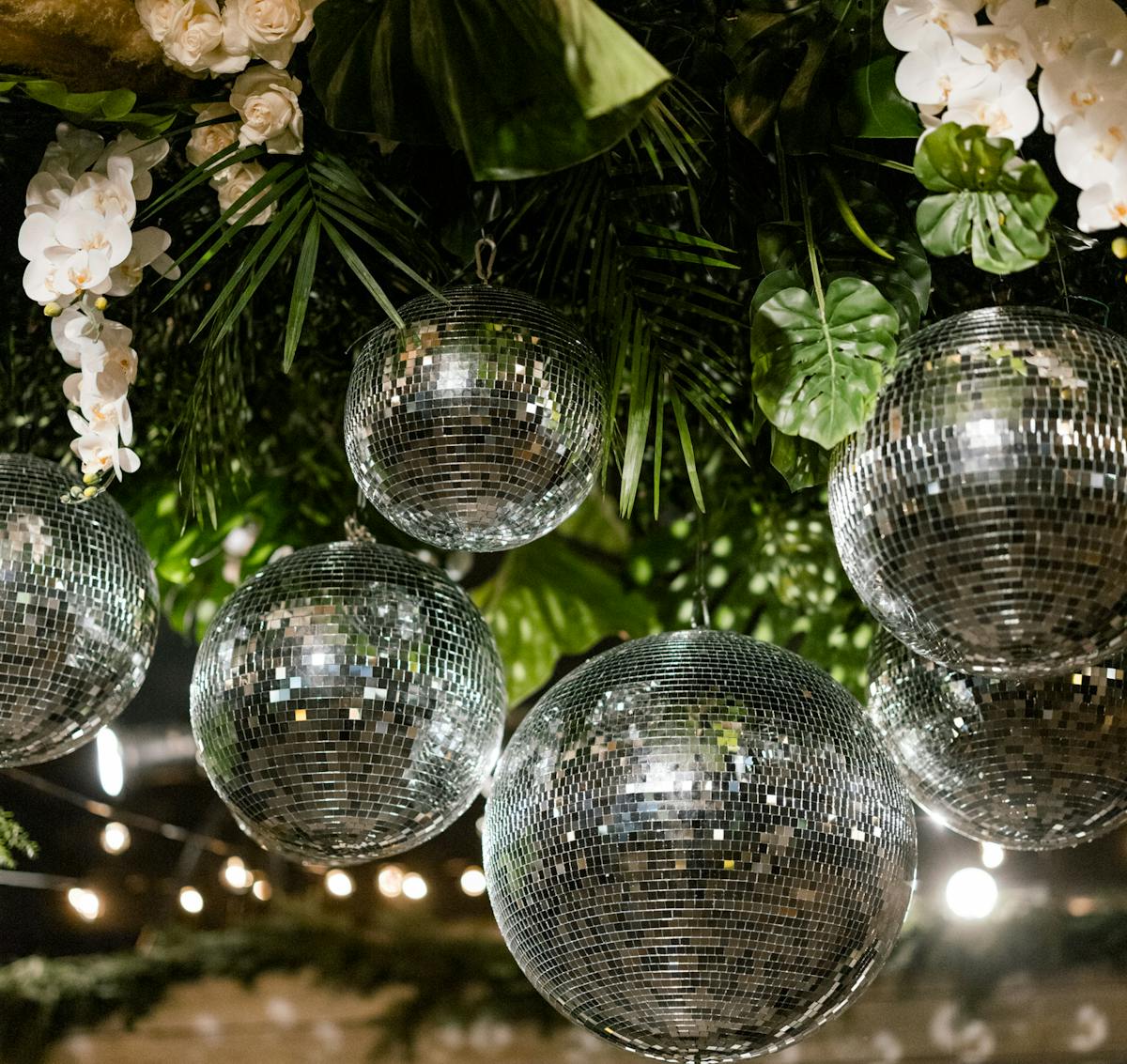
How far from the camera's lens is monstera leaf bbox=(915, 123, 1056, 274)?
30.9 inches

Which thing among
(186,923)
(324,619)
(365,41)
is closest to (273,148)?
(365,41)

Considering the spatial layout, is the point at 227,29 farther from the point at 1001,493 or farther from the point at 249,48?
the point at 1001,493

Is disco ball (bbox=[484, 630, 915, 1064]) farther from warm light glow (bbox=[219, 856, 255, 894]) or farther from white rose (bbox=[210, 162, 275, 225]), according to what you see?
warm light glow (bbox=[219, 856, 255, 894])

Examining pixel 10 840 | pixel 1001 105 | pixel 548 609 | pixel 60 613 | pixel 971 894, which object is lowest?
pixel 971 894

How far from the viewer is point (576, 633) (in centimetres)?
171

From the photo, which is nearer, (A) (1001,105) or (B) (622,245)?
(A) (1001,105)

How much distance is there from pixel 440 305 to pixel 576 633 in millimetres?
809

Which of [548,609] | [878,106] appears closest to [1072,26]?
[878,106]

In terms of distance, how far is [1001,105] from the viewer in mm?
811

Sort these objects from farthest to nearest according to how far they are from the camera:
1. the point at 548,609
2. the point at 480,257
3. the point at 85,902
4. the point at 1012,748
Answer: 1. the point at 85,902
2. the point at 548,609
3. the point at 480,257
4. the point at 1012,748

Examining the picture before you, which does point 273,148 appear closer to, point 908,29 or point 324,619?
point 324,619

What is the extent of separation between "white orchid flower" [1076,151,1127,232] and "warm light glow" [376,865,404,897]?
1.86 metres

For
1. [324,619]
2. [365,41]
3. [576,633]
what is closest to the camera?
[365,41]

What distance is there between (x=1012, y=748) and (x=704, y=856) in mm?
278
